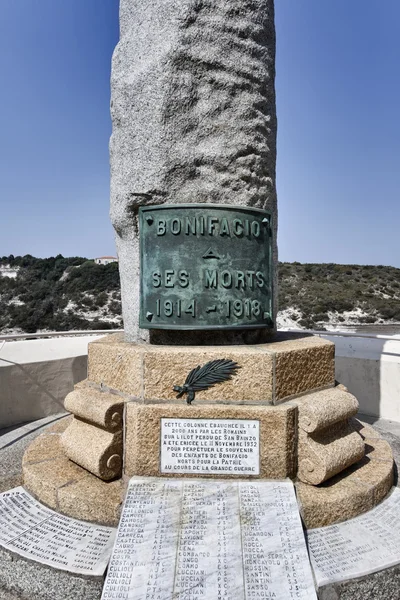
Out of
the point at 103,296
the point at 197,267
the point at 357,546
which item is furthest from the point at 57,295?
the point at 357,546

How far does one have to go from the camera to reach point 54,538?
254 cm

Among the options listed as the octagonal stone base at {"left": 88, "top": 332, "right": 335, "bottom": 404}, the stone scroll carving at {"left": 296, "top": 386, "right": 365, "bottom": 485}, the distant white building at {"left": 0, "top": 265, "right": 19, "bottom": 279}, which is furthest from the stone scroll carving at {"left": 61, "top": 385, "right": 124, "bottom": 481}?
the distant white building at {"left": 0, "top": 265, "right": 19, "bottom": 279}

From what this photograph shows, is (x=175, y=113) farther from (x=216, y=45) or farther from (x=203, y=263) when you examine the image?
(x=203, y=263)

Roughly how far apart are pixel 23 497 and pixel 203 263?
2.11m

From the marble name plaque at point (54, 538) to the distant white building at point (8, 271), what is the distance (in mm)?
28720

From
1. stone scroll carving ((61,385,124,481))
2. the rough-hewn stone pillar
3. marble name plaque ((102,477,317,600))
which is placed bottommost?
marble name plaque ((102,477,317,600))

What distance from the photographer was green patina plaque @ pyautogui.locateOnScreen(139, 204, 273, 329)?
3.21 meters

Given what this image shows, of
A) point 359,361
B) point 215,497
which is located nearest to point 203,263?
point 215,497

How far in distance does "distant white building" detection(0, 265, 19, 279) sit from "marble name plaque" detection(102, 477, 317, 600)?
29260 mm

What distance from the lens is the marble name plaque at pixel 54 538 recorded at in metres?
2.33

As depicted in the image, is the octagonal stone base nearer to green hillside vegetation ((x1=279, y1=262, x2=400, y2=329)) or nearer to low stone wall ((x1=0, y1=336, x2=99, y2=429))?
low stone wall ((x1=0, y1=336, x2=99, y2=429))

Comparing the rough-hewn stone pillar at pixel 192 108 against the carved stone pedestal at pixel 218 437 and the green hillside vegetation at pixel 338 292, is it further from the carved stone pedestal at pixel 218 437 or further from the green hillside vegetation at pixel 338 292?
the green hillside vegetation at pixel 338 292

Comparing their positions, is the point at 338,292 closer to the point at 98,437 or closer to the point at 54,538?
the point at 98,437

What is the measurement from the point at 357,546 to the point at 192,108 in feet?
10.6
